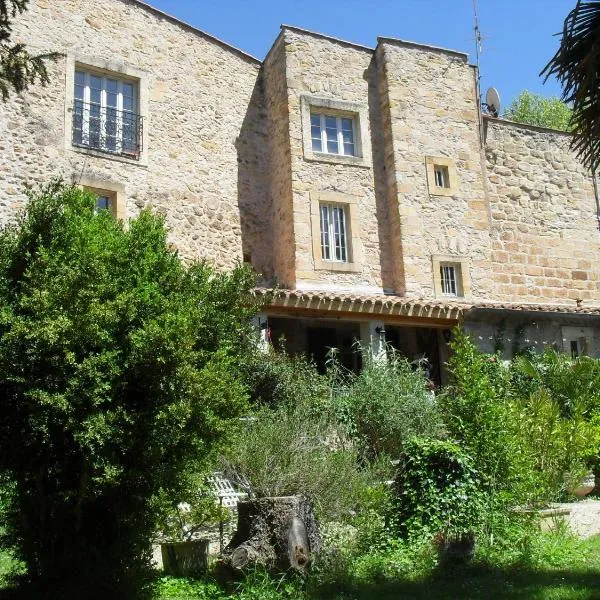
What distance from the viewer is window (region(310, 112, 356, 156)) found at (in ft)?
56.8

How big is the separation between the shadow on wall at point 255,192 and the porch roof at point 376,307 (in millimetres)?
3032

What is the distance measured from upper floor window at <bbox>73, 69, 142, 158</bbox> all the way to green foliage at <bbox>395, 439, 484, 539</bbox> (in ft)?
33.4

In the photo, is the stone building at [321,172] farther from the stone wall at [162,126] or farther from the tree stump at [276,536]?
the tree stump at [276,536]

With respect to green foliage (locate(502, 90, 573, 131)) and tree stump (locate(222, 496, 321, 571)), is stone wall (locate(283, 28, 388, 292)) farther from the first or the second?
green foliage (locate(502, 90, 573, 131))

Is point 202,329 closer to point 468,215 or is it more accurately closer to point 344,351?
point 344,351

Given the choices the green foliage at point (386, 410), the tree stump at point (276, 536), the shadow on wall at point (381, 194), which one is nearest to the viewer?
the tree stump at point (276, 536)

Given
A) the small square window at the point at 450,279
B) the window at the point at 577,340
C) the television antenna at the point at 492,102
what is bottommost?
the window at the point at 577,340

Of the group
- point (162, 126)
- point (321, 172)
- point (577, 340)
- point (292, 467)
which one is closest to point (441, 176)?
point (321, 172)

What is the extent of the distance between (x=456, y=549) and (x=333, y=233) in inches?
418

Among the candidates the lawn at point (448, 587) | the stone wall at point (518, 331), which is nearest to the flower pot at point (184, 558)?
the lawn at point (448, 587)

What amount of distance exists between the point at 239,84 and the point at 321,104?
2152mm

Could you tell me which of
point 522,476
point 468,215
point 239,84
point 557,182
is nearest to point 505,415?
point 522,476

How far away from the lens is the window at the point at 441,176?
58.6 ft

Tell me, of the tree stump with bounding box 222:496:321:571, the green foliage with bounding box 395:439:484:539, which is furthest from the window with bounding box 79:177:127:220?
the tree stump with bounding box 222:496:321:571
